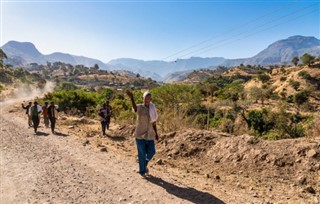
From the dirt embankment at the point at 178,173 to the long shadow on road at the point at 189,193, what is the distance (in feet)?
0.05

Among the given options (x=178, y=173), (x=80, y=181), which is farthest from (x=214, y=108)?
(x=80, y=181)

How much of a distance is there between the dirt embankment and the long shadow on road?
0.01 m

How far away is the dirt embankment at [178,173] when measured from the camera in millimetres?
5211

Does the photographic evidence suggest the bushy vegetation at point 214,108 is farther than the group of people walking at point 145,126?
Yes

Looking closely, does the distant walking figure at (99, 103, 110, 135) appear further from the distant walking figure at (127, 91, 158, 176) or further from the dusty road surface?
the distant walking figure at (127, 91, 158, 176)

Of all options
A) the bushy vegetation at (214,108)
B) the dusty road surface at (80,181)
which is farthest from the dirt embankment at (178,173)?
the bushy vegetation at (214,108)

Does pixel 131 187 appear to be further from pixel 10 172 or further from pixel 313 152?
pixel 313 152

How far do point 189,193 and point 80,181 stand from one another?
7.74ft

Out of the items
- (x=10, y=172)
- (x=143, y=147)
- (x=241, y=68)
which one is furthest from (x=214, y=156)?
(x=241, y=68)

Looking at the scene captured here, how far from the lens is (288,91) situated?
6369 centimetres

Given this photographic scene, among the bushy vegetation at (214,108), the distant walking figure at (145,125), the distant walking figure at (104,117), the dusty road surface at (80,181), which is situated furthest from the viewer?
the distant walking figure at (104,117)

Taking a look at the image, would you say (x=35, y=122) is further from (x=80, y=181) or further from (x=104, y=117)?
(x=80, y=181)

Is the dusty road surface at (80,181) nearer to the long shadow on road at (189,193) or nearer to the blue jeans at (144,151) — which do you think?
the long shadow on road at (189,193)

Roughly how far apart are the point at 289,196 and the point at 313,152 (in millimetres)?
1447
